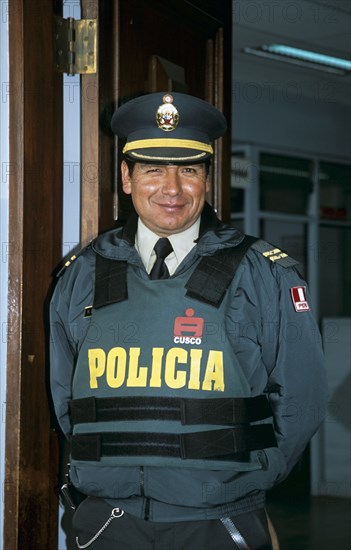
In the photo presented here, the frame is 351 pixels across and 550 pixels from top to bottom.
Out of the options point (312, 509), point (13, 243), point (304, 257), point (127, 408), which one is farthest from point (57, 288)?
point (304, 257)

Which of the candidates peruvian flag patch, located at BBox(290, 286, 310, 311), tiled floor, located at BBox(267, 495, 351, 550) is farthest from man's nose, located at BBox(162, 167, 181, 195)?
tiled floor, located at BBox(267, 495, 351, 550)

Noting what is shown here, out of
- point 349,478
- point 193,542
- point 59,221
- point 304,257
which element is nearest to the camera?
point 193,542

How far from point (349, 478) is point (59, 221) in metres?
4.29

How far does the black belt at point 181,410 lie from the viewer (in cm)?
180

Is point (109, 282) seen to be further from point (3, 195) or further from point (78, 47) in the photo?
point (78, 47)

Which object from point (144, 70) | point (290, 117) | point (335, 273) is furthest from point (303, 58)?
point (144, 70)

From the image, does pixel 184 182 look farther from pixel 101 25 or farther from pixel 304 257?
pixel 304 257

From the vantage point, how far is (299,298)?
6.34 feet

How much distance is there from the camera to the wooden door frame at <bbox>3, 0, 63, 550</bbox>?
6.74 ft

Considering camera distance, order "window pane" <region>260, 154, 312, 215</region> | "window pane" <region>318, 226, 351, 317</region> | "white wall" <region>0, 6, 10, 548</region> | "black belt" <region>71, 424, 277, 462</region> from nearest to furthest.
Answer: "black belt" <region>71, 424, 277, 462</region>
"white wall" <region>0, 6, 10, 548</region>
"window pane" <region>260, 154, 312, 215</region>
"window pane" <region>318, 226, 351, 317</region>

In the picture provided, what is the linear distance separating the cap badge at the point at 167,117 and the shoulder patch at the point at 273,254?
323 mm

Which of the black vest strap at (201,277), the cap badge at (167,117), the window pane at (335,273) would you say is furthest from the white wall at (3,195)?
the window pane at (335,273)

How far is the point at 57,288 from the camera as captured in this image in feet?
6.78

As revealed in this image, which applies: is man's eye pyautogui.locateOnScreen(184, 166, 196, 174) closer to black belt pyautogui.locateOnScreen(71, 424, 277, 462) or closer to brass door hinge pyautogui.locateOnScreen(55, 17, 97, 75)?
brass door hinge pyautogui.locateOnScreen(55, 17, 97, 75)
